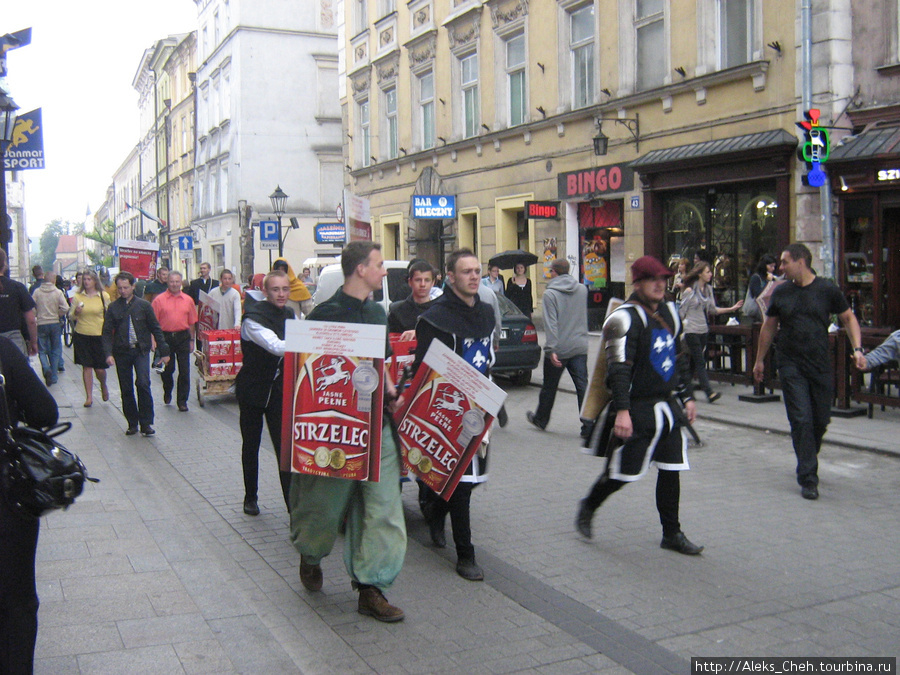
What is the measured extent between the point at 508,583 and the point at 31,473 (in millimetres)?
2674

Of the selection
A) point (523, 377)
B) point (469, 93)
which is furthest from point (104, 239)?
point (523, 377)

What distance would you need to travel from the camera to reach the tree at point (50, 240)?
156 meters

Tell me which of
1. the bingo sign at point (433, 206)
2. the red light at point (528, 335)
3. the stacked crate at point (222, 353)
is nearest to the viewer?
the stacked crate at point (222, 353)

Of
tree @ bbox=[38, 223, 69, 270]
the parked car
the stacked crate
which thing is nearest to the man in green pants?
the stacked crate

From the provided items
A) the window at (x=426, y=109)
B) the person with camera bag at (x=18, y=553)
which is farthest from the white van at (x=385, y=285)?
the window at (x=426, y=109)

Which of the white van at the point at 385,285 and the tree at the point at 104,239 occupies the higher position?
the tree at the point at 104,239

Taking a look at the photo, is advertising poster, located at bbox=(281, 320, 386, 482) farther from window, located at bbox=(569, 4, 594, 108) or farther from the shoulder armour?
window, located at bbox=(569, 4, 594, 108)

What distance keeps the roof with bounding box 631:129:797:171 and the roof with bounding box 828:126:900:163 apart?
0.86 m

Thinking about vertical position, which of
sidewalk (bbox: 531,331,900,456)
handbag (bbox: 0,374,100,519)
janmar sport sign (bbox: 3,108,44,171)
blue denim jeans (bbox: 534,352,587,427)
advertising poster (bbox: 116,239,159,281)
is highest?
janmar sport sign (bbox: 3,108,44,171)

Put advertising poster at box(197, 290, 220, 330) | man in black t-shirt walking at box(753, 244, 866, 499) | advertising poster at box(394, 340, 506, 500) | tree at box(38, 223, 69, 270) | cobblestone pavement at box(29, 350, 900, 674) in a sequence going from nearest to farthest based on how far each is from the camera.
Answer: cobblestone pavement at box(29, 350, 900, 674), advertising poster at box(394, 340, 506, 500), man in black t-shirt walking at box(753, 244, 866, 499), advertising poster at box(197, 290, 220, 330), tree at box(38, 223, 69, 270)

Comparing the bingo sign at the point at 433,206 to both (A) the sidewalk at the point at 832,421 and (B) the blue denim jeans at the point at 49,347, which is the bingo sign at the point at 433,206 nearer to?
(B) the blue denim jeans at the point at 49,347

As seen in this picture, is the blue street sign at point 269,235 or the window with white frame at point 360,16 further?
the window with white frame at point 360,16

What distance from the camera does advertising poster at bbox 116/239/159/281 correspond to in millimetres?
22797

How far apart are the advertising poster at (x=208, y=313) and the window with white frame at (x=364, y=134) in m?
16.4
